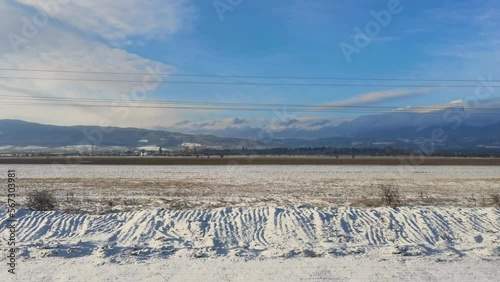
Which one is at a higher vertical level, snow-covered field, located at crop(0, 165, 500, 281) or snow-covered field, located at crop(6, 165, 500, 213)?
snow-covered field, located at crop(0, 165, 500, 281)

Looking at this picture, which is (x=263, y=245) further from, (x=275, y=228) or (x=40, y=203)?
(x=40, y=203)

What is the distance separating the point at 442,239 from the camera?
1162cm

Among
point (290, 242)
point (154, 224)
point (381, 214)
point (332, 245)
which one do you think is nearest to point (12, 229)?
point (154, 224)

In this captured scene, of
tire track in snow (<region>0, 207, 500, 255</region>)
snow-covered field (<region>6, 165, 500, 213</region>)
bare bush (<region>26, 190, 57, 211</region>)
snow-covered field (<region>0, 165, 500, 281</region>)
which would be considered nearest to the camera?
snow-covered field (<region>0, 165, 500, 281</region>)

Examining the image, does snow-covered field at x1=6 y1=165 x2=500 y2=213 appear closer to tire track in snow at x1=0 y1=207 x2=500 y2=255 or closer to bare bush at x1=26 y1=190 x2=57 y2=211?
bare bush at x1=26 y1=190 x2=57 y2=211

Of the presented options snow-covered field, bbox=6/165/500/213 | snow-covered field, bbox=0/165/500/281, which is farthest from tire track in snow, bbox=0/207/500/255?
snow-covered field, bbox=6/165/500/213

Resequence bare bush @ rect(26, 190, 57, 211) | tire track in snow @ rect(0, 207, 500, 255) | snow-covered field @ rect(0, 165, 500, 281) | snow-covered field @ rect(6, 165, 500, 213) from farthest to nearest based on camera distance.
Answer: snow-covered field @ rect(6, 165, 500, 213), bare bush @ rect(26, 190, 57, 211), tire track in snow @ rect(0, 207, 500, 255), snow-covered field @ rect(0, 165, 500, 281)

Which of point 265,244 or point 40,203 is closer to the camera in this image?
point 265,244

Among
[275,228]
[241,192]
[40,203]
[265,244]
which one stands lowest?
[241,192]

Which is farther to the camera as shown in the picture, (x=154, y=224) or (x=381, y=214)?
(x=381, y=214)

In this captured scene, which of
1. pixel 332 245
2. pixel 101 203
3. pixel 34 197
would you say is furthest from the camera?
pixel 101 203

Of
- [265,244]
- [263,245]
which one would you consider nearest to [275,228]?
[265,244]

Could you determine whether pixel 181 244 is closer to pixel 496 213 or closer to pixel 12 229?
pixel 12 229

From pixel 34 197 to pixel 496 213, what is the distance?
1804 centimetres
